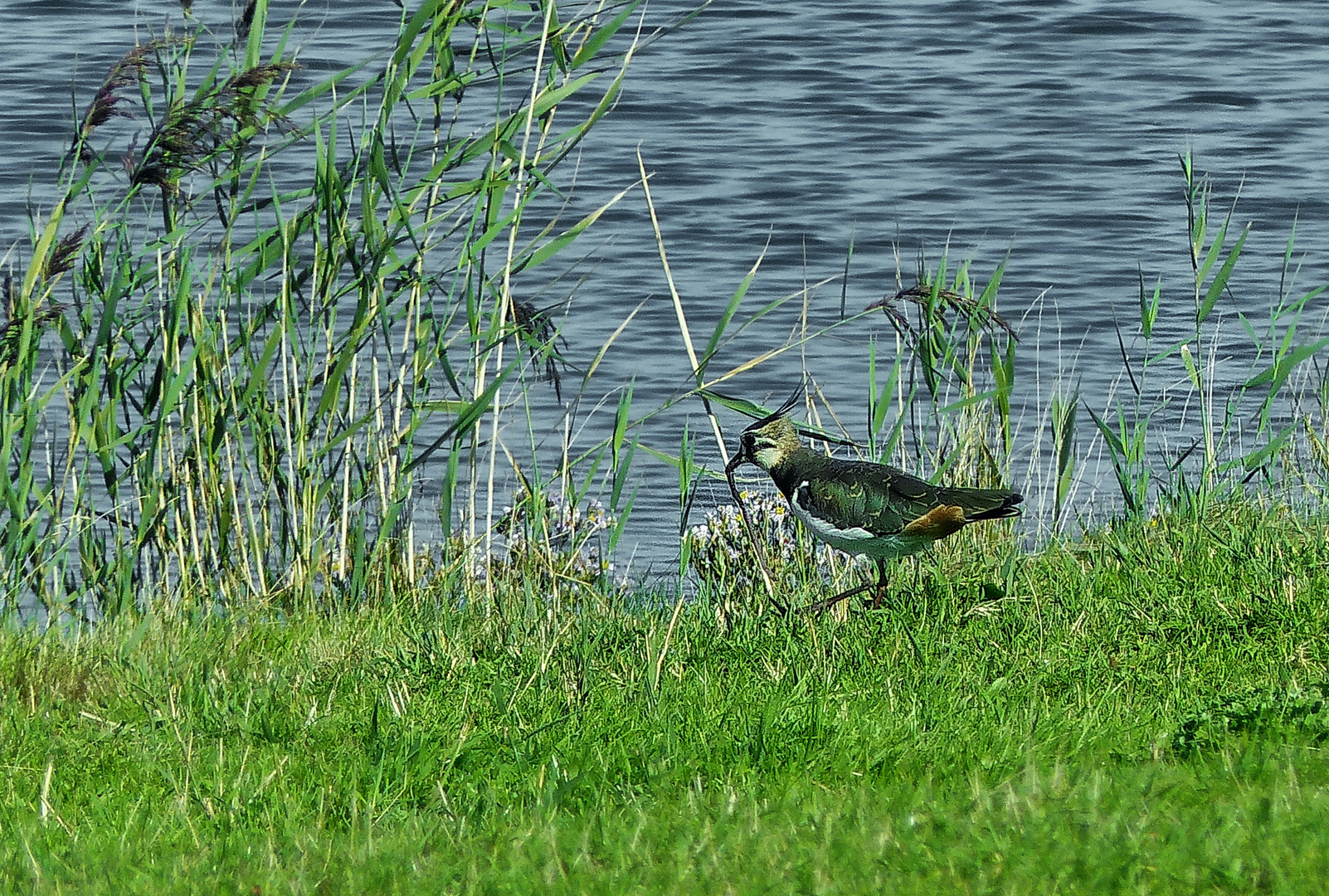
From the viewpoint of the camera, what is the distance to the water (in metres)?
10.1

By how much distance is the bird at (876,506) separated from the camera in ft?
15.8

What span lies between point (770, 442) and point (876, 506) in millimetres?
455

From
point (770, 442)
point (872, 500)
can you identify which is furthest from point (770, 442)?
point (872, 500)

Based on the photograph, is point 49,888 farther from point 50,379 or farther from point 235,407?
point 50,379

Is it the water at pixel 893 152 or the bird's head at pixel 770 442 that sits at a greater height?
the bird's head at pixel 770 442

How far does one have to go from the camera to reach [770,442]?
515cm

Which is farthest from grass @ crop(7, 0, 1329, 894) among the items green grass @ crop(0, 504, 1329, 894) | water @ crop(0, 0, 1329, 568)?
water @ crop(0, 0, 1329, 568)

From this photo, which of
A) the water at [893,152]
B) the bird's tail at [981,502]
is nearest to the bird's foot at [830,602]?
the bird's tail at [981,502]

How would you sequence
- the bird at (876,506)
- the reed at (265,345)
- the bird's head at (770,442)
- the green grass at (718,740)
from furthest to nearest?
the reed at (265,345) → the bird's head at (770,442) → the bird at (876,506) → the green grass at (718,740)

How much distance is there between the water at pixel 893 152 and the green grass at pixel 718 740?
2.55 m

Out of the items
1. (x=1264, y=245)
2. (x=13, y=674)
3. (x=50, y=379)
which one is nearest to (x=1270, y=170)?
(x=1264, y=245)

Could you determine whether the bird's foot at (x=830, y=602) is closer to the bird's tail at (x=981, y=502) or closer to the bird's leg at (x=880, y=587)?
the bird's leg at (x=880, y=587)

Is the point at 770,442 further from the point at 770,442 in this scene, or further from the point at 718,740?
the point at 718,740

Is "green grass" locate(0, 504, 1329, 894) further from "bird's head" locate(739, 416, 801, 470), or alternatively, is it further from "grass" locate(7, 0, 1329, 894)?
"bird's head" locate(739, 416, 801, 470)
